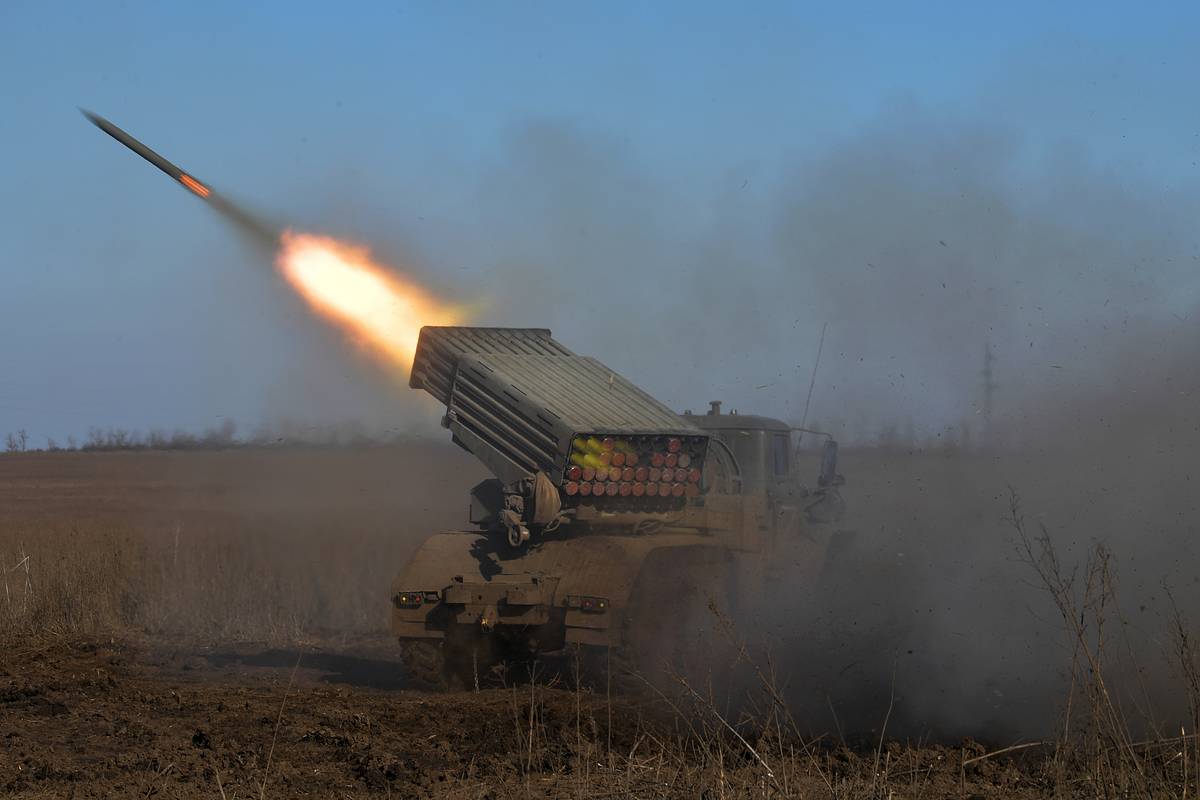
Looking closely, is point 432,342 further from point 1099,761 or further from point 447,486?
point 447,486

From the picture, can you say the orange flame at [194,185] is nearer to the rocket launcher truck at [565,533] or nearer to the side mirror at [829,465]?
the rocket launcher truck at [565,533]

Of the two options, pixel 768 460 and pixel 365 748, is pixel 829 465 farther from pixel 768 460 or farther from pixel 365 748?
pixel 365 748

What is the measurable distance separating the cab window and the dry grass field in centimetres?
128

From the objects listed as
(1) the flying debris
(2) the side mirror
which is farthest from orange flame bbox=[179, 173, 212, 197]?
(2) the side mirror

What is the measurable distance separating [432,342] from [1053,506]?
6734 millimetres

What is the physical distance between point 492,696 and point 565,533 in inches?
67.1

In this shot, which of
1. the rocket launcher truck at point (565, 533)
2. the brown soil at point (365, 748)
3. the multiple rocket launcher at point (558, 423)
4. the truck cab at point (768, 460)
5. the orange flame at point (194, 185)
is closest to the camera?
the brown soil at point (365, 748)

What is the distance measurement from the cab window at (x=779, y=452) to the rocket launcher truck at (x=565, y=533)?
1422 millimetres

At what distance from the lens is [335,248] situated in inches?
655

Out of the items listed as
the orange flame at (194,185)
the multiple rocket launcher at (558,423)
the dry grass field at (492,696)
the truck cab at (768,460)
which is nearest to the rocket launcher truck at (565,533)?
the multiple rocket launcher at (558,423)

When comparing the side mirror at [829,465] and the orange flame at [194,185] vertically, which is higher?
the orange flame at [194,185]

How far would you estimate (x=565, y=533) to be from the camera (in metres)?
12.9

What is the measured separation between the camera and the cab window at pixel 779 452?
15.1m

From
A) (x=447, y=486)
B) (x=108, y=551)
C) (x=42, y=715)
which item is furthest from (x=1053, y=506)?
(x=447, y=486)
